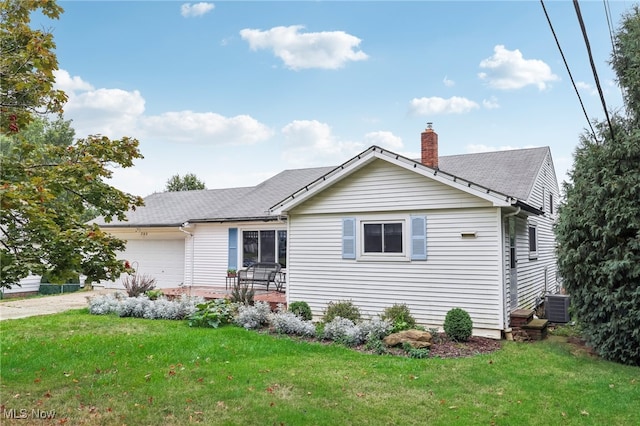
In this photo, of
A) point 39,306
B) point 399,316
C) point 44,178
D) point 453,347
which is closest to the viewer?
point 44,178

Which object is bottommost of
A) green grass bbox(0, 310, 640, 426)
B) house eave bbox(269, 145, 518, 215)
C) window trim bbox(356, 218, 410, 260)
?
green grass bbox(0, 310, 640, 426)

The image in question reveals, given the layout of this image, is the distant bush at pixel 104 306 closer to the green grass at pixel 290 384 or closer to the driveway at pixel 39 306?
the driveway at pixel 39 306

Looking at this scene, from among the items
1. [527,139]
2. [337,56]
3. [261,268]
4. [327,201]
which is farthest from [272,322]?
[527,139]

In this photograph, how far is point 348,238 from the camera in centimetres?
1050

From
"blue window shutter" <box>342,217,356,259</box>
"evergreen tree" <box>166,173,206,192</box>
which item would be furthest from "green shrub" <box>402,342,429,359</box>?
"evergreen tree" <box>166,173,206,192</box>

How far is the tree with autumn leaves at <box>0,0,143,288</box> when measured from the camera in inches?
170

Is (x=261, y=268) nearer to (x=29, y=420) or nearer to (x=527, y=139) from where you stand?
(x=29, y=420)

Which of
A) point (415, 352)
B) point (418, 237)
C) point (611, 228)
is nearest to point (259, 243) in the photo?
point (418, 237)

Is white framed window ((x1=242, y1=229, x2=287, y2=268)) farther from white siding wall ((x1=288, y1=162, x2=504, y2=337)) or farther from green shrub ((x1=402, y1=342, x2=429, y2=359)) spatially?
green shrub ((x1=402, y1=342, x2=429, y2=359))

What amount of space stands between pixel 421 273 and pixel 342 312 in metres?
1.99

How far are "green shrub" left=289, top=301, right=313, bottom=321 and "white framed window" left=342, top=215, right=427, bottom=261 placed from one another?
5.05ft

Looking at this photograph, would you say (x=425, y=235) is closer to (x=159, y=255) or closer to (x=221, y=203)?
(x=221, y=203)

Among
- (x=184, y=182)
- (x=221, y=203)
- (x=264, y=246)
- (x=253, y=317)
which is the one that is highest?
(x=184, y=182)

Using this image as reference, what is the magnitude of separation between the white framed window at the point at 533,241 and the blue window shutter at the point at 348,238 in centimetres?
519
